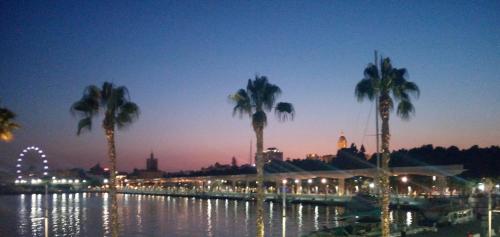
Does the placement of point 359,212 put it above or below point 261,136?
below

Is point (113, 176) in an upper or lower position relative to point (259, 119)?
lower

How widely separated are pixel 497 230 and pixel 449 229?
15.1 ft

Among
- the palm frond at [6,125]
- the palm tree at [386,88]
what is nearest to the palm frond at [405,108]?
the palm tree at [386,88]

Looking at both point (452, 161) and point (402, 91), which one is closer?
point (402, 91)

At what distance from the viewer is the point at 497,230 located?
3778cm

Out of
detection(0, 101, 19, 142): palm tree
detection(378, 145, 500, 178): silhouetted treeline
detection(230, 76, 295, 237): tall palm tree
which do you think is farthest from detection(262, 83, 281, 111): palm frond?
detection(378, 145, 500, 178): silhouetted treeline

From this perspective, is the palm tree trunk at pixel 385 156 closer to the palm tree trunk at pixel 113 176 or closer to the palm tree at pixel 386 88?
→ the palm tree at pixel 386 88

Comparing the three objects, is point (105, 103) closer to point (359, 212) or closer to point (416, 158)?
point (359, 212)

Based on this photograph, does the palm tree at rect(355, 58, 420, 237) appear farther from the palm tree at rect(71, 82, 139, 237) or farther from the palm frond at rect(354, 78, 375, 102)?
the palm tree at rect(71, 82, 139, 237)

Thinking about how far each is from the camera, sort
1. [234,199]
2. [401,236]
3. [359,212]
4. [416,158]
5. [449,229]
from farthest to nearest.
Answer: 1. [234,199]
2. [416,158]
3. [359,212]
4. [449,229]
5. [401,236]

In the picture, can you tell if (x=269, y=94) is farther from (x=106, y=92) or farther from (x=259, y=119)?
(x=106, y=92)

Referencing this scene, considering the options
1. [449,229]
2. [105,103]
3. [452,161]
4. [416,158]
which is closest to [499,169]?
[452,161]

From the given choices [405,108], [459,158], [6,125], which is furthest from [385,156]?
[459,158]

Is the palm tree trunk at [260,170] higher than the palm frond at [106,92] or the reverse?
the reverse
